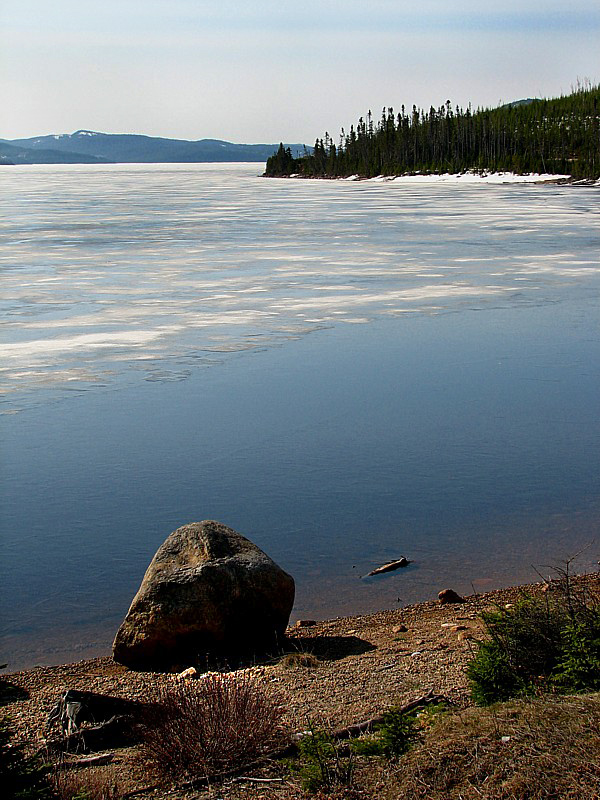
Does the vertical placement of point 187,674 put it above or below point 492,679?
below

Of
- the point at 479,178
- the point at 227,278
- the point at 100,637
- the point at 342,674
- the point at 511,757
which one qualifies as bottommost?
the point at 100,637

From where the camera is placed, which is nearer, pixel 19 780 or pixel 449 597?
pixel 19 780

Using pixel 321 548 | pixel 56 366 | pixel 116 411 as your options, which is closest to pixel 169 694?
pixel 321 548

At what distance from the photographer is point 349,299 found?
57.9ft

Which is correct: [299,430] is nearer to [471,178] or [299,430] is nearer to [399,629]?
[399,629]

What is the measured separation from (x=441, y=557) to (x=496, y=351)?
271 inches

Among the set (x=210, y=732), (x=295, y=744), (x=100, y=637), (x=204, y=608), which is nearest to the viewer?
(x=210, y=732)

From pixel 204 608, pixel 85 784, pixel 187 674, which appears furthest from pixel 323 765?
pixel 204 608

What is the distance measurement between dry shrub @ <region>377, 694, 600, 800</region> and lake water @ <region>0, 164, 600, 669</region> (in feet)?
8.06

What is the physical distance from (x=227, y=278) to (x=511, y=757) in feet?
58.0

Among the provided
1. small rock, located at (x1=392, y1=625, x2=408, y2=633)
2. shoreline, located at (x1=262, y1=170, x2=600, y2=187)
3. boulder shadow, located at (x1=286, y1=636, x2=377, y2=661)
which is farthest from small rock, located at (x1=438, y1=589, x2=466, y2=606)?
shoreline, located at (x1=262, y1=170, x2=600, y2=187)

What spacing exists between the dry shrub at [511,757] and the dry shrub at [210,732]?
64cm

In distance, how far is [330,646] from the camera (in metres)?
5.34

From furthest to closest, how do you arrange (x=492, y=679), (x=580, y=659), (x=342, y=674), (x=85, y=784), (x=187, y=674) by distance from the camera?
(x=187, y=674) → (x=342, y=674) → (x=492, y=679) → (x=580, y=659) → (x=85, y=784)
